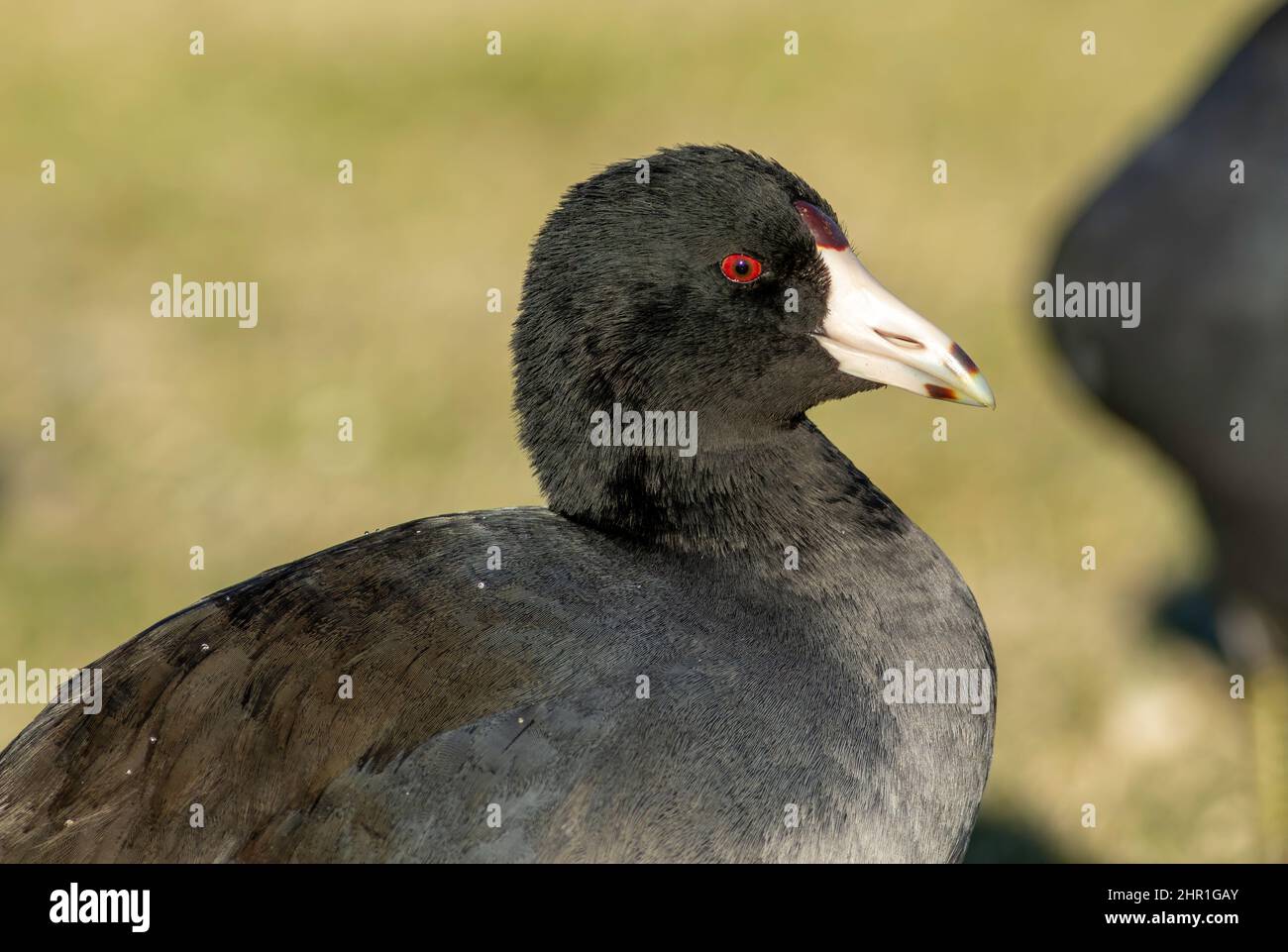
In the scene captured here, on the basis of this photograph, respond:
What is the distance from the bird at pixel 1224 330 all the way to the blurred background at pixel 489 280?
27 centimetres

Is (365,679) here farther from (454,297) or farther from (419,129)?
(419,129)

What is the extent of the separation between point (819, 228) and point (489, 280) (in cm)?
582

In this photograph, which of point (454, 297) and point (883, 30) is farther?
point (883, 30)

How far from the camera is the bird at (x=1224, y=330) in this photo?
4055mm

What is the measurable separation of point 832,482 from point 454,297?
5.68 metres

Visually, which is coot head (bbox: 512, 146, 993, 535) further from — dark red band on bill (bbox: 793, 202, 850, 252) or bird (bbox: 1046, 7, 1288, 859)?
bird (bbox: 1046, 7, 1288, 859)

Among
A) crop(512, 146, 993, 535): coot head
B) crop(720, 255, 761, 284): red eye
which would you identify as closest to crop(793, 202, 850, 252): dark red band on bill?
crop(512, 146, 993, 535): coot head

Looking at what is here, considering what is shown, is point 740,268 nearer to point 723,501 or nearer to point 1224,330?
point 723,501

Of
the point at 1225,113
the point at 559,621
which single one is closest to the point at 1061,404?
the point at 1225,113

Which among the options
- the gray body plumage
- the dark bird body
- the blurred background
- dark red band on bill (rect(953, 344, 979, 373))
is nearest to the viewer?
the gray body plumage

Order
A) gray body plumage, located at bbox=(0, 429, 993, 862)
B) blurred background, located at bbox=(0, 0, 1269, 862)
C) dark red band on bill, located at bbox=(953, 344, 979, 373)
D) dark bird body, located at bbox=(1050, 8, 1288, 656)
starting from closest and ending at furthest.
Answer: gray body plumage, located at bbox=(0, 429, 993, 862) < dark red band on bill, located at bbox=(953, 344, 979, 373) < dark bird body, located at bbox=(1050, 8, 1288, 656) < blurred background, located at bbox=(0, 0, 1269, 862)

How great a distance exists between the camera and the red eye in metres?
2.68

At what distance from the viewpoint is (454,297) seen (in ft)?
27.2
